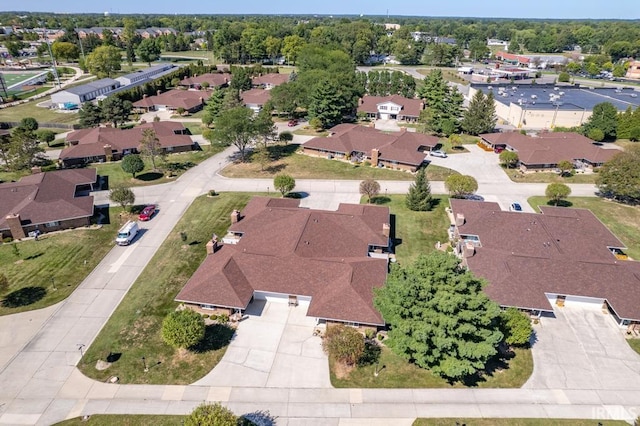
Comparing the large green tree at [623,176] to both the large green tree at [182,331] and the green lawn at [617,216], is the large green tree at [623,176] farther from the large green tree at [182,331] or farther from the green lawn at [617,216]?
the large green tree at [182,331]

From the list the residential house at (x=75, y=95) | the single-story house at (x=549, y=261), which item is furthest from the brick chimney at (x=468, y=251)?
the residential house at (x=75, y=95)

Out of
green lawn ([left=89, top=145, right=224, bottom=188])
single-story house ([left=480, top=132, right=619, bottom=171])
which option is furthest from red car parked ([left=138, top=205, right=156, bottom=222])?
single-story house ([left=480, top=132, right=619, bottom=171])

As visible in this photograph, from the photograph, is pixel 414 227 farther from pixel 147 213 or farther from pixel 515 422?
pixel 147 213

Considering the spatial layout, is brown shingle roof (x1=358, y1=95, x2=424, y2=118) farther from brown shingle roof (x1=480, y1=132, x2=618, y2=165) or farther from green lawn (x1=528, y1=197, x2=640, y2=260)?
green lawn (x1=528, y1=197, x2=640, y2=260)

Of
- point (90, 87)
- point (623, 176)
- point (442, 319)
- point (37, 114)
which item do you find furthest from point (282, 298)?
point (90, 87)

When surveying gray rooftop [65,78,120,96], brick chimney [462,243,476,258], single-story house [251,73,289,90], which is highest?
gray rooftop [65,78,120,96]
